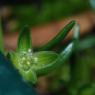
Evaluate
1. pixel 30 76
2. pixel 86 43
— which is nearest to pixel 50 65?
pixel 30 76

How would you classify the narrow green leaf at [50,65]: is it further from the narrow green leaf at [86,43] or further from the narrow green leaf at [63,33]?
the narrow green leaf at [86,43]

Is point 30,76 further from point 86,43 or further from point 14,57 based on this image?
point 86,43

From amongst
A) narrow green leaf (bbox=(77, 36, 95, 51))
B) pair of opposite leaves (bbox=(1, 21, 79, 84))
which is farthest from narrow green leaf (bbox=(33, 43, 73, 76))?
narrow green leaf (bbox=(77, 36, 95, 51))

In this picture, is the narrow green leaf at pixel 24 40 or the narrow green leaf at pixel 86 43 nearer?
the narrow green leaf at pixel 24 40

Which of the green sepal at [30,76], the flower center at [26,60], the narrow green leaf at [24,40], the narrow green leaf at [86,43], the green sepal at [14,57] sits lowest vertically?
the narrow green leaf at [86,43]

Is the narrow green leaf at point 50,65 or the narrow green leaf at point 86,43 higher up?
the narrow green leaf at point 50,65

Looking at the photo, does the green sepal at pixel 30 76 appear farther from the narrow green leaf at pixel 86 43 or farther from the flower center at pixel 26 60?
the narrow green leaf at pixel 86 43

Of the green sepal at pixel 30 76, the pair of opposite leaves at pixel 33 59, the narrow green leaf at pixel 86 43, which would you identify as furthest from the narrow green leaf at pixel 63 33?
the narrow green leaf at pixel 86 43

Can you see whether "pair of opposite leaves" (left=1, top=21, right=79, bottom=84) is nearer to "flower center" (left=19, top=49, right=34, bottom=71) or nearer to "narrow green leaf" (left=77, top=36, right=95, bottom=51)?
"flower center" (left=19, top=49, right=34, bottom=71)
